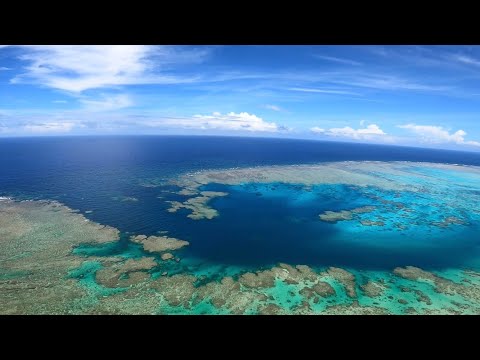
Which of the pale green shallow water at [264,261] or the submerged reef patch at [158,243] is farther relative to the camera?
the submerged reef patch at [158,243]

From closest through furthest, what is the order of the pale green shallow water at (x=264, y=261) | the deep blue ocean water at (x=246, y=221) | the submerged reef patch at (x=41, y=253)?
the submerged reef patch at (x=41, y=253), the pale green shallow water at (x=264, y=261), the deep blue ocean water at (x=246, y=221)

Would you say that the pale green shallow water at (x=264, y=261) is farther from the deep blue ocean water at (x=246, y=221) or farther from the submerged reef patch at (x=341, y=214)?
the submerged reef patch at (x=341, y=214)

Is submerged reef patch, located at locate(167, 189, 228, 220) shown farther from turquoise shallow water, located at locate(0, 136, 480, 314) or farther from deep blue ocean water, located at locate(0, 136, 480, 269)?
deep blue ocean water, located at locate(0, 136, 480, 269)

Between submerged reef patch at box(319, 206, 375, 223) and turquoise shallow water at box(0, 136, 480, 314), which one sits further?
submerged reef patch at box(319, 206, 375, 223)

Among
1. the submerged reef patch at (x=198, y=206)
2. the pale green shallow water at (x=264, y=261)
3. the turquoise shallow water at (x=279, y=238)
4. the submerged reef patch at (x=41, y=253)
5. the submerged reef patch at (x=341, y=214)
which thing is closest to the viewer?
the submerged reef patch at (x=41, y=253)

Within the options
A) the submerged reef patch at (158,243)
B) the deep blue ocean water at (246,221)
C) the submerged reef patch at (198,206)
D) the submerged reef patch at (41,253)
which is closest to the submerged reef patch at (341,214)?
the deep blue ocean water at (246,221)

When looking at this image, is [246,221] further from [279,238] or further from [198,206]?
[198,206]

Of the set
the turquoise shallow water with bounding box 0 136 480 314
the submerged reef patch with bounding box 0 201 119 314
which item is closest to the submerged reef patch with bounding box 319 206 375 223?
the turquoise shallow water with bounding box 0 136 480 314

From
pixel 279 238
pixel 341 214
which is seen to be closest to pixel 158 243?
pixel 279 238

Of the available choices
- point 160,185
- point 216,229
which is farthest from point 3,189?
point 216,229
